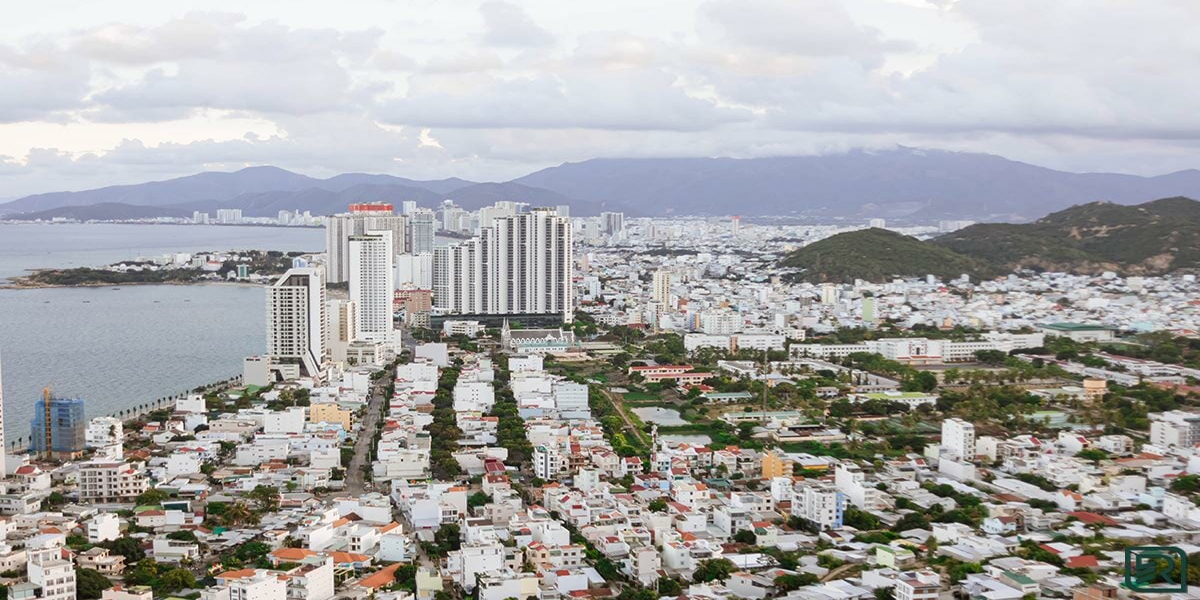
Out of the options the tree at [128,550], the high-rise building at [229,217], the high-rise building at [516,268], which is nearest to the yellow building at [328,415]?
the tree at [128,550]

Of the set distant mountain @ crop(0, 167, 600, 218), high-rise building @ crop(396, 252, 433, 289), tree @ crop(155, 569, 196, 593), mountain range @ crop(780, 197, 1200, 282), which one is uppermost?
distant mountain @ crop(0, 167, 600, 218)

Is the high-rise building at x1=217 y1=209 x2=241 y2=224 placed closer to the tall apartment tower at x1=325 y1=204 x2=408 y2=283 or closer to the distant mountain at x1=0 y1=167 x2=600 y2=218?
the distant mountain at x1=0 y1=167 x2=600 y2=218

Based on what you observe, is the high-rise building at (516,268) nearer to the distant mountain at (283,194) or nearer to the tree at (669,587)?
the tree at (669,587)

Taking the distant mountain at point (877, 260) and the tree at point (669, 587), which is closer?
the tree at point (669, 587)

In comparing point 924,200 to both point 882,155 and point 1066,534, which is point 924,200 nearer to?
point 882,155

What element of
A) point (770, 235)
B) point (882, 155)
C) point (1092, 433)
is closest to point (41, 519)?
point (1092, 433)

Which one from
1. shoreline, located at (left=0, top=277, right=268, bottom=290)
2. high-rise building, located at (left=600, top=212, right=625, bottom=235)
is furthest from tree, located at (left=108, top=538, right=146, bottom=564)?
high-rise building, located at (left=600, top=212, right=625, bottom=235)
